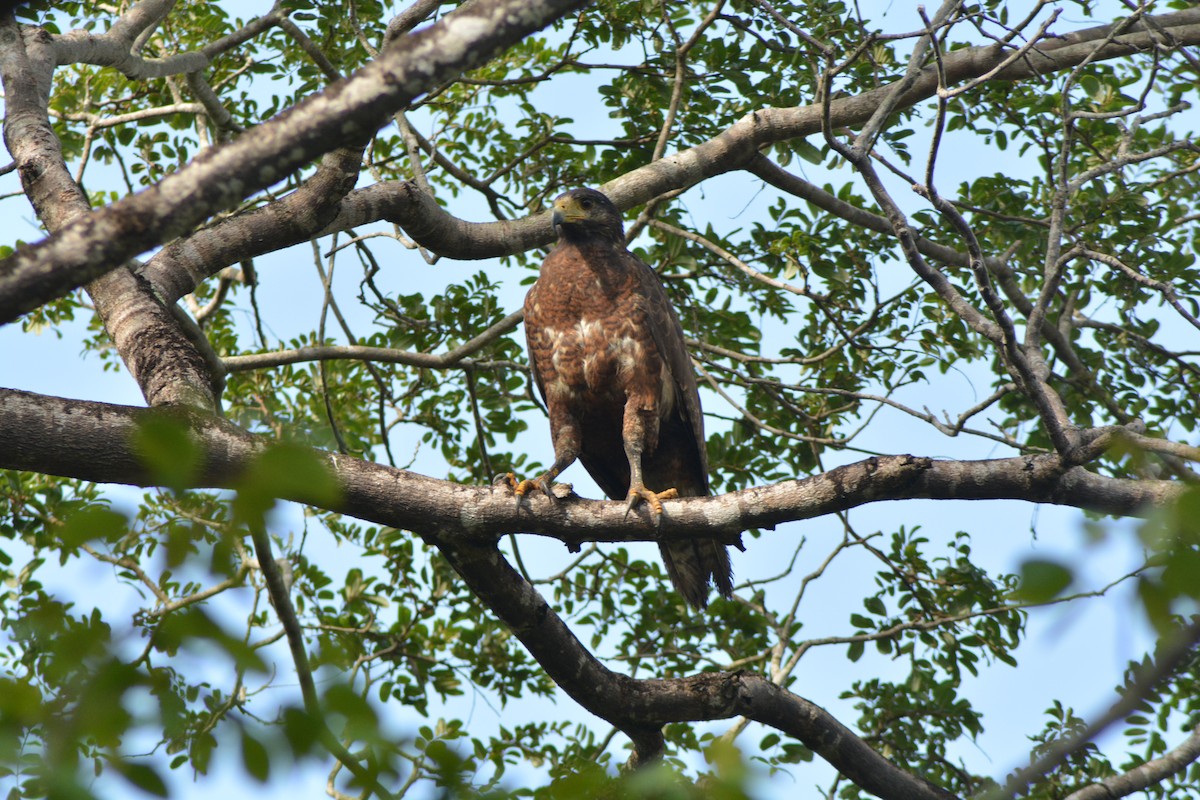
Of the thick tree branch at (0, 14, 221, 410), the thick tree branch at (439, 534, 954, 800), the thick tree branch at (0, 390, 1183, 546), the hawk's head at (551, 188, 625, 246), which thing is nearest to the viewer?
the thick tree branch at (0, 390, 1183, 546)

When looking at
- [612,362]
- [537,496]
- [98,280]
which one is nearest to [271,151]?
[98,280]

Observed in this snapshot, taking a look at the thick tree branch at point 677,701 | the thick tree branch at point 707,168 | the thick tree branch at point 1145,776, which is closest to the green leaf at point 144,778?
the thick tree branch at point 677,701

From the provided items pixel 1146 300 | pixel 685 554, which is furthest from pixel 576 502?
pixel 1146 300

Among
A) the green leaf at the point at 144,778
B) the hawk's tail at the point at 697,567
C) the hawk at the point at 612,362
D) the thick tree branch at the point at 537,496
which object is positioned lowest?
the green leaf at the point at 144,778

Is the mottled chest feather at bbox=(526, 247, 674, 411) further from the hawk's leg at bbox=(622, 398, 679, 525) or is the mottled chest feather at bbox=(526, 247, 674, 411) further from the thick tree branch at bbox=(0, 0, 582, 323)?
the thick tree branch at bbox=(0, 0, 582, 323)

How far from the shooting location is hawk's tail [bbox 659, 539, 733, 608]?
5.17 m

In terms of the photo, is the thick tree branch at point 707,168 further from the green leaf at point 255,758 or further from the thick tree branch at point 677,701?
the green leaf at point 255,758

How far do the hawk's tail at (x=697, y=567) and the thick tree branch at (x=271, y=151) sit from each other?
149 inches

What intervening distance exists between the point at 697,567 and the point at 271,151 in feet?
13.0

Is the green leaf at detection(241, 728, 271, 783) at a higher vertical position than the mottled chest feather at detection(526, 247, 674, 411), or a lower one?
lower

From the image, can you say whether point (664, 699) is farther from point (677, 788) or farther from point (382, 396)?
point (382, 396)

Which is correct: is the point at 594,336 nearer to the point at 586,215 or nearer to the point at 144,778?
the point at 586,215

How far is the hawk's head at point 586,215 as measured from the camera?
5008mm

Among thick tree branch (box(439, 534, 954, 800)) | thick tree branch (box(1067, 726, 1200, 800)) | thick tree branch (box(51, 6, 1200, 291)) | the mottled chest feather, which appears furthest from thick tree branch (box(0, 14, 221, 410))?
thick tree branch (box(1067, 726, 1200, 800))
